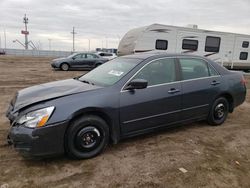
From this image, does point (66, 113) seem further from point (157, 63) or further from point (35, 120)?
point (157, 63)

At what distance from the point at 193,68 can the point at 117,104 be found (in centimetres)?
197

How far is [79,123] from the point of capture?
3154 millimetres

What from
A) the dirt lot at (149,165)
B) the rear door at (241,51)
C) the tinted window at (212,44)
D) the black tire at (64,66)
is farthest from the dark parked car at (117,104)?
the black tire at (64,66)

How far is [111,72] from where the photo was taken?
407 cm

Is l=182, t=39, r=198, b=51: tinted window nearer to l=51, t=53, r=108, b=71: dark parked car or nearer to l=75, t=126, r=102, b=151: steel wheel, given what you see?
l=51, t=53, r=108, b=71: dark parked car

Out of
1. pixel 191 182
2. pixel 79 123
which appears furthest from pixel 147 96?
pixel 191 182

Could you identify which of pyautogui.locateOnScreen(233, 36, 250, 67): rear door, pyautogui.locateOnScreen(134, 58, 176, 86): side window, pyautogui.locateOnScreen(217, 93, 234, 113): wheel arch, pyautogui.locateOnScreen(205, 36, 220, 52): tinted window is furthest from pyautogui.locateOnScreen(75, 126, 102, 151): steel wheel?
pyautogui.locateOnScreen(233, 36, 250, 67): rear door

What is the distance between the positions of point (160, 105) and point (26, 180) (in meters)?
2.31

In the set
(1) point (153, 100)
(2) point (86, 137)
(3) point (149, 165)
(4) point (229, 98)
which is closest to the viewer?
(3) point (149, 165)

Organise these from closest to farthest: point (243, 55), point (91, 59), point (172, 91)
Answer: point (172, 91) < point (243, 55) < point (91, 59)

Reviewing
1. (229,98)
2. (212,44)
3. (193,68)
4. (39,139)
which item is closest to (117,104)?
(39,139)

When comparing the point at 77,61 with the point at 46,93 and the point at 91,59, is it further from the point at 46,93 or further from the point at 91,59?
the point at 46,93

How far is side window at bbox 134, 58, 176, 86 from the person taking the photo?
3875 mm

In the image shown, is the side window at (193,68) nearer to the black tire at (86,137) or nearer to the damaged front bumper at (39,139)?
the black tire at (86,137)
